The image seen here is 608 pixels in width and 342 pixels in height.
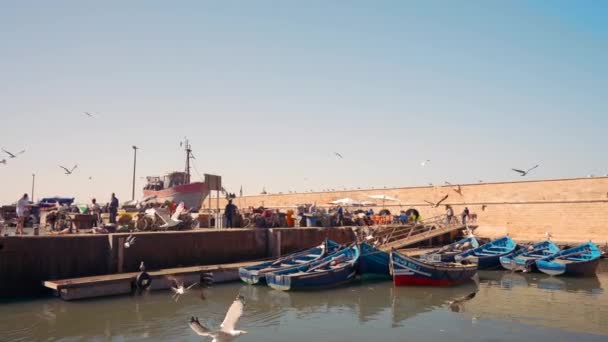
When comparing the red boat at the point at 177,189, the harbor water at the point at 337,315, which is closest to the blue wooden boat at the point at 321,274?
the harbor water at the point at 337,315

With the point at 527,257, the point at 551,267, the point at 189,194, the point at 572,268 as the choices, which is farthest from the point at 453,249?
the point at 189,194

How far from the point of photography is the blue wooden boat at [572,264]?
2033 centimetres

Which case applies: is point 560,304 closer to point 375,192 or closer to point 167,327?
point 167,327

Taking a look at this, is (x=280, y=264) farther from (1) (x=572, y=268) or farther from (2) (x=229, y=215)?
(1) (x=572, y=268)

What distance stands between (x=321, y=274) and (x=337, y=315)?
3.25 meters

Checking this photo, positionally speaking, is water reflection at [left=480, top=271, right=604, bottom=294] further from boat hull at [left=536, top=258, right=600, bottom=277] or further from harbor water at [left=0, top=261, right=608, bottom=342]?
harbor water at [left=0, top=261, right=608, bottom=342]

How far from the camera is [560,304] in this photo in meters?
15.2

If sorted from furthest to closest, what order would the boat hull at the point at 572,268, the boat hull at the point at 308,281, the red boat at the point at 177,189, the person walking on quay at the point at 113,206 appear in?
the red boat at the point at 177,189
the person walking on quay at the point at 113,206
the boat hull at the point at 572,268
the boat hull at the point at 308,281

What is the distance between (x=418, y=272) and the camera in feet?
58.2

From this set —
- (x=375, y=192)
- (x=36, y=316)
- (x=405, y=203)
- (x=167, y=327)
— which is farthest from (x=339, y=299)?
(x=375, y=192)

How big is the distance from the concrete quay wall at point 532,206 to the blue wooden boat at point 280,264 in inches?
634

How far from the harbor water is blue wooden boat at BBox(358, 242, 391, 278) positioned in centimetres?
118

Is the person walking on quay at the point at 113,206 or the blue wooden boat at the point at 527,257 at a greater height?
the person walking on quay at the point at 113,206

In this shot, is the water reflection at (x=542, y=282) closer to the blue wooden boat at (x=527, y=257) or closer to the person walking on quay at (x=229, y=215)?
the blue wooden boat at (x=527, y=257)
